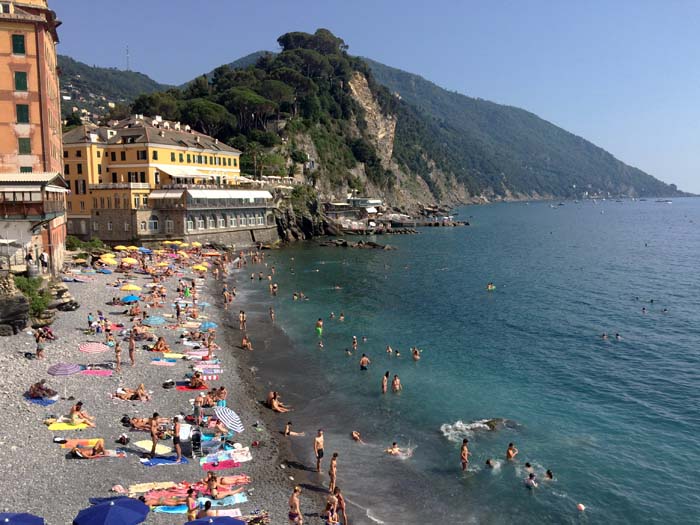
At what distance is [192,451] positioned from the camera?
2038cm

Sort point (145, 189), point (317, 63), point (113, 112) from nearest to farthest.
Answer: point (145, 189), point (113, 112), point (317, 63)

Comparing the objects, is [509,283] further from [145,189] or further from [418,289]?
[145,189]

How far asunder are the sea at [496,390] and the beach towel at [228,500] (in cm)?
286

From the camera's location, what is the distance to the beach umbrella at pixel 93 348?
1102 inches

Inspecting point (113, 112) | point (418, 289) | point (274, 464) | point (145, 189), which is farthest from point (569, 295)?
point (113, 112)

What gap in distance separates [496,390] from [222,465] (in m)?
15.4

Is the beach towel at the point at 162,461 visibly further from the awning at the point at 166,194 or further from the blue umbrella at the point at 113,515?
the awning at the point at 166,194

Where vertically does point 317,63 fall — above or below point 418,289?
above

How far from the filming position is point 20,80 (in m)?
36.9

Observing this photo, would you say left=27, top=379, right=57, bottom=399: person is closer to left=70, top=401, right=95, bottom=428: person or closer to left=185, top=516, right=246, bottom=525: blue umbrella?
left=70, top=401, right=95, bottom=428: person

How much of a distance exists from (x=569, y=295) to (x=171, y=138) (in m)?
55.0

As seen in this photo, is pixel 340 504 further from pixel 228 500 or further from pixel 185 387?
pixel 185 387

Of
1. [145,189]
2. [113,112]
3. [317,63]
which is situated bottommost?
[145,189]

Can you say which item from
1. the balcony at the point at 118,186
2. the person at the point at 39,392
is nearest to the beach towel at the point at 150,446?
the person at the point at 39,392
